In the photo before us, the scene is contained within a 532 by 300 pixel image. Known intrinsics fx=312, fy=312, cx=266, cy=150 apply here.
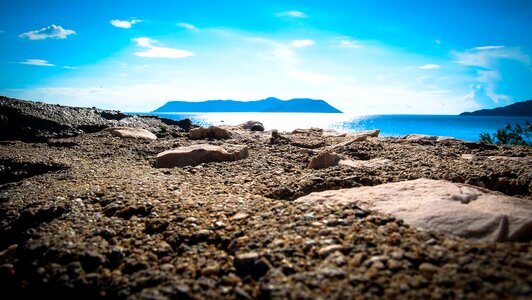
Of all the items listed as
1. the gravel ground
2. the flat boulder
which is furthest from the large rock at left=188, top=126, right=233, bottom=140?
the gravel ground

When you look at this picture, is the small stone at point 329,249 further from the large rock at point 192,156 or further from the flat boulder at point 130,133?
the flat boulder at point 130,133

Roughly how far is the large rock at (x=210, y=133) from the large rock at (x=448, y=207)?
702cm

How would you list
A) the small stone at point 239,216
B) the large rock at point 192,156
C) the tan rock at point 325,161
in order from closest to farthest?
the small stone at point 239,216
the tan rock at point 325,161
the large rock at point 192,156

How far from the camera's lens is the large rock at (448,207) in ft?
9.03

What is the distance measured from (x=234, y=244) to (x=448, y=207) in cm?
223

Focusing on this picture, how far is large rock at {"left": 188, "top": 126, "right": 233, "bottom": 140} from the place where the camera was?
10734 mm

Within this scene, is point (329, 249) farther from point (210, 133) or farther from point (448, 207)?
point (210, 133)

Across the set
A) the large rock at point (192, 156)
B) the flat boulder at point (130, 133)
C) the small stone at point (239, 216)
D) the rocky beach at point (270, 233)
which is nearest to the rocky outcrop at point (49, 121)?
the flat boulder at point (130, 133)

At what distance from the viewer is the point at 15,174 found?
6496mm

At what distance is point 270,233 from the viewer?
122 inches

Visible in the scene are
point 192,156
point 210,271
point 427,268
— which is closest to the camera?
point 427,268

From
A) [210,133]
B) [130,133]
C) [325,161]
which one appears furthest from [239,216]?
[130,133]

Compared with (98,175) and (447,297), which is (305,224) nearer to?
(447,297)

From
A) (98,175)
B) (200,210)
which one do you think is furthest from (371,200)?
(98,175)
